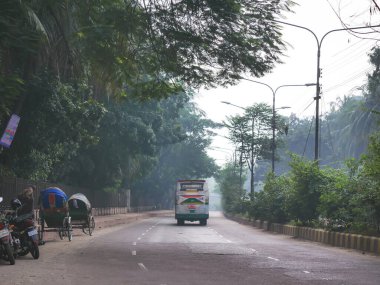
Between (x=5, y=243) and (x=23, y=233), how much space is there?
166 cm

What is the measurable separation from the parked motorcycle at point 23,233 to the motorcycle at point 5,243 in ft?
2.10

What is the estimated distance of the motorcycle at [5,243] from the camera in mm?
13758

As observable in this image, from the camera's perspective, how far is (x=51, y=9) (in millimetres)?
18875

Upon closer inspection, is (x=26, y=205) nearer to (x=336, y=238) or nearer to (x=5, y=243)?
(x=5, y=243)

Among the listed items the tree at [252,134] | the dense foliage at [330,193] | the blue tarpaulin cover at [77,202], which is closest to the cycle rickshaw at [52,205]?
the blue tarpaulin cover at [77,202]

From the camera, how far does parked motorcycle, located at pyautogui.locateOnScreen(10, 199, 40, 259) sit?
1552 cm

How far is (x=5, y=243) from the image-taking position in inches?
549

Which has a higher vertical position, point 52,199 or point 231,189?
point 231,189

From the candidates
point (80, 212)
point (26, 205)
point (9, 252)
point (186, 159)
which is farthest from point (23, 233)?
point (186, 159)

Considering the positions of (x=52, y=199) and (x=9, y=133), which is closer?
(x=9, y=133)

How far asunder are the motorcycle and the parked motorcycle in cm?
64

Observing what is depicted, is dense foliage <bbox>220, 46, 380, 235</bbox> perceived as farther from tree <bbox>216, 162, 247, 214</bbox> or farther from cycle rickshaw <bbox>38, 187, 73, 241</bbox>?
tree <bbox>216, 162, 247, 214</bbox>

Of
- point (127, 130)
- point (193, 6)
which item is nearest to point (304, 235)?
point (193, 6)

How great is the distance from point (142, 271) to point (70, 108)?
17208 mm
